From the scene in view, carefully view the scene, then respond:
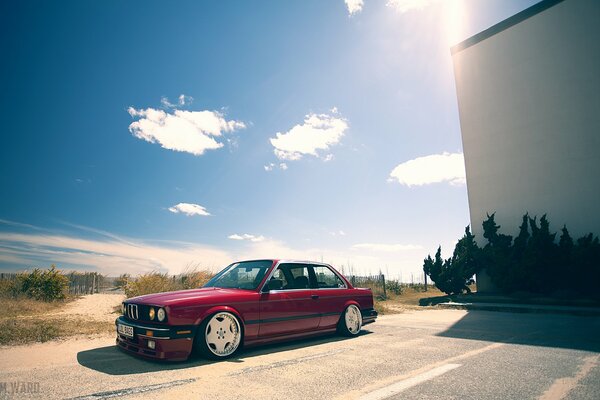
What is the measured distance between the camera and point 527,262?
12453 mm

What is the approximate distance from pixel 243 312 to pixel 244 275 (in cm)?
85

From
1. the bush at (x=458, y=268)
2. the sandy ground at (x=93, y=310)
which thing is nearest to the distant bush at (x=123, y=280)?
the sandy ground at (x=93, y=310)

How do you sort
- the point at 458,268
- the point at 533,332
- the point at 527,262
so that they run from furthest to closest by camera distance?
the point at 458,268 < the point at 527,262 < the point at 533,332

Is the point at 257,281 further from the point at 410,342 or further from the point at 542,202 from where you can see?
the point at 542,202

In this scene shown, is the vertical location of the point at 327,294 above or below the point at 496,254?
below

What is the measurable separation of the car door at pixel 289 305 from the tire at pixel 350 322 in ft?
2.29

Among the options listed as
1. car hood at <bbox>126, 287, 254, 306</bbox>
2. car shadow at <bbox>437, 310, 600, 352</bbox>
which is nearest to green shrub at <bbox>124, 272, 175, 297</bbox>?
car hood at <bbox>126, 287, 254, 306</bbox>

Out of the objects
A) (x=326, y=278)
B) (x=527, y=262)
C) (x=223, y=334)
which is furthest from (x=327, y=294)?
(x=527, y=262)

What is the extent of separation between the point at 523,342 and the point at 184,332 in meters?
5.44

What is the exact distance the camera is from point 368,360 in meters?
4.37

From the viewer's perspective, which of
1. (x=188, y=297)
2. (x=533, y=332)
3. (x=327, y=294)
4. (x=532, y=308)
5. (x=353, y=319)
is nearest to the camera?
(x=188, y=297)

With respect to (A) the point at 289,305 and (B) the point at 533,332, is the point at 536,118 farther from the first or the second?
(A) the point at 289,305

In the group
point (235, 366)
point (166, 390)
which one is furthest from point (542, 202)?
point (166, 390)

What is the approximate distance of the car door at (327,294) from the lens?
5789 millimetres
